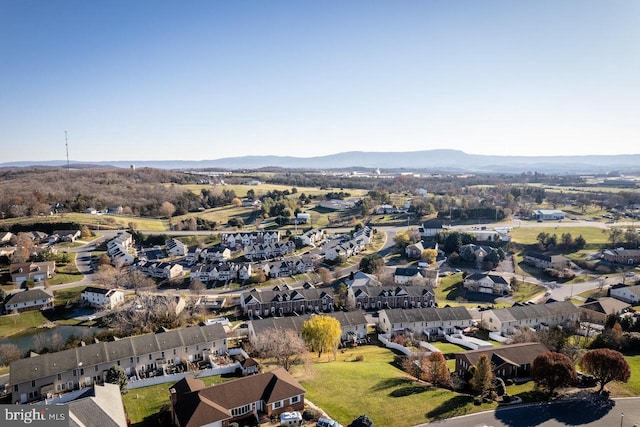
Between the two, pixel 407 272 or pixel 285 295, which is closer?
pixel 285 295

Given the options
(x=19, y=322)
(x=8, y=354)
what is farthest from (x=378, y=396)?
(x=19, y=322)

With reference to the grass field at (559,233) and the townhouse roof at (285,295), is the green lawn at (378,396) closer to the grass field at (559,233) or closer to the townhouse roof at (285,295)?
the townhouse roof at (285,295)

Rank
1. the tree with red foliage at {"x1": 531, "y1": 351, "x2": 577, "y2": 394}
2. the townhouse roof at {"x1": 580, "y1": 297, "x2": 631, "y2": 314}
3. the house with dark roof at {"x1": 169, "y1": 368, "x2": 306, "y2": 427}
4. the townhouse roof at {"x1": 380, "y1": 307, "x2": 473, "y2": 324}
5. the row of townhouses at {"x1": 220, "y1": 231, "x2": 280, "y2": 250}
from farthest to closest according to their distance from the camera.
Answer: the row of townhouses at {"x1": 220, "y1": 231, "x2": 280, "y2": 250}, the townhouse roof at {"x1": 580, "y1": 297, "x2": 631, "y2": 314}, the townhouse roof at {"x1": 380, "y1": 307, "x2": 473, "y2": 324}, the tree with red foliage at {"x1": 531, "y1": 351, "x2": 577, "y2": 394}, the house with dark roof at {"x1": 169, "y1": 368, "x2": 306, "y2": 427}

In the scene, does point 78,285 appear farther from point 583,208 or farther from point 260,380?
point 583,208

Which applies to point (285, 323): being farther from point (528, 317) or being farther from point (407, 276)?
point (528, 317)

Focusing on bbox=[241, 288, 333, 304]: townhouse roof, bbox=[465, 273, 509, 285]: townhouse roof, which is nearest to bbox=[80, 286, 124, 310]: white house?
bbox=[241, 288, 333, 304]: townhouse roof

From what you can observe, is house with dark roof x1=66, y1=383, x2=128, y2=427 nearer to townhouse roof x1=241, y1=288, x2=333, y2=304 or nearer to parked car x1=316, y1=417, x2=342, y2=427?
parked car x1=316, y1=417, x2=342, y2=427
